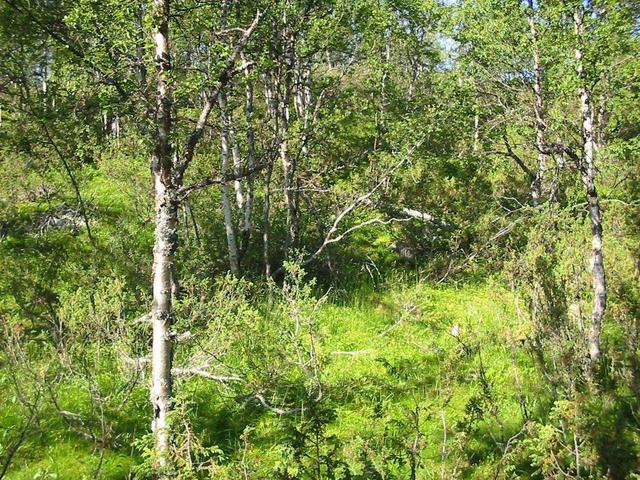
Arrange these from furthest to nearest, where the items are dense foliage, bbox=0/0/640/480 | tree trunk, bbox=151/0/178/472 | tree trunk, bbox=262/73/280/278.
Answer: tree trunk, bbox=262/73/280/278 < dense foliage, bbox=0/0/640/480 < tree trunk, bbox=151/0/178/472

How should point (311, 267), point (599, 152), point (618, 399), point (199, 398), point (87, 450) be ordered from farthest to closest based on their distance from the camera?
point (311, 267), point (599, 152), point (199, 398), point (618, 399), point (87, 450)

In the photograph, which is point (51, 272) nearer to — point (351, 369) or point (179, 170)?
point (351, 369)

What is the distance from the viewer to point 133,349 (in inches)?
251

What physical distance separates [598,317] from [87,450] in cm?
687

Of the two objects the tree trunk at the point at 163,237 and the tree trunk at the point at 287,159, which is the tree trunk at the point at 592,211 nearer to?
the tree trunk at the point at 287,159

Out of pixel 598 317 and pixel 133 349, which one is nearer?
pixel 133 349

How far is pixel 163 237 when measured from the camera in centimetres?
408

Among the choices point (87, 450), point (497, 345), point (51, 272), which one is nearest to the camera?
point (87, 450)

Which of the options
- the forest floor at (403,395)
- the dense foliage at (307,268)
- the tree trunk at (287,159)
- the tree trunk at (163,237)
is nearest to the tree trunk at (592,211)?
the dense foliage at (307,268)

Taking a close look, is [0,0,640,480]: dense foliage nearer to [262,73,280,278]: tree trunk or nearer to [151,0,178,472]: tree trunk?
[151,0,178,472]: tree trunk

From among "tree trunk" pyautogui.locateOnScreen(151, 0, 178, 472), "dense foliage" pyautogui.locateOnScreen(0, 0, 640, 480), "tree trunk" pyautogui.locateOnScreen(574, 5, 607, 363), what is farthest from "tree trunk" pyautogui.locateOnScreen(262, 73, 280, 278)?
"tree trunk" pyautogui.locateOnScreen(574, 5, 607, 363)

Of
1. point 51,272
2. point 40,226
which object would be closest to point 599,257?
point 51,272

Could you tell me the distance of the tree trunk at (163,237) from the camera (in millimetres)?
4016

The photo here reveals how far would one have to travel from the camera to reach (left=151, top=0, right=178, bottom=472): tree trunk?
4.02 m
